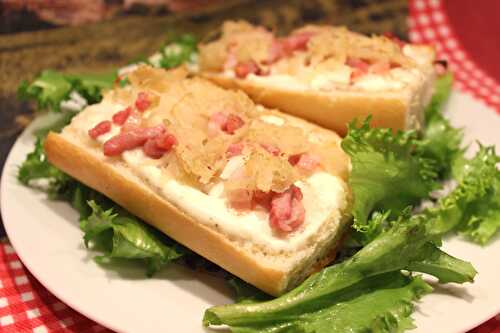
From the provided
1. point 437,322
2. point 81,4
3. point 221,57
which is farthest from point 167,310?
point 81,4

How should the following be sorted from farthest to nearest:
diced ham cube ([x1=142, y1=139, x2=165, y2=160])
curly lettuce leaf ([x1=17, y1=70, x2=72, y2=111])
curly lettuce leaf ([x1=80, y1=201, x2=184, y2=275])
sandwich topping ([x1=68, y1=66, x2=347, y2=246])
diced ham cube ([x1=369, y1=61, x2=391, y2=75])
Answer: curly lettuce leaf ([x1=17, y1=70, x2=72, y2=111]) → diced ham cube ([x1=369, y1=61, x2=391, y2=75]) → diced ham cube ([x1=142, y1=139, x2=165, y2=160]) → curly lettuce leaf ([x1=80, y1=201, x2=184, y2=275]) → sandwich topping ([x1=68, y1=66, x2=347, y2=246])

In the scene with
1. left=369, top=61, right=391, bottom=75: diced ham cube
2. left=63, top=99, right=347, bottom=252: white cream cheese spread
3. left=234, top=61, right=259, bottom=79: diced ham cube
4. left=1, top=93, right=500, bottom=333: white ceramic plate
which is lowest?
left=1, top=93, right=500, bottom=333: white ceramic plate

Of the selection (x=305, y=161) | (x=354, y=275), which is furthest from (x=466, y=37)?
(x=354, y=275)

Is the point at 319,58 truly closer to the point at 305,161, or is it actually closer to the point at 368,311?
the point at 305,161

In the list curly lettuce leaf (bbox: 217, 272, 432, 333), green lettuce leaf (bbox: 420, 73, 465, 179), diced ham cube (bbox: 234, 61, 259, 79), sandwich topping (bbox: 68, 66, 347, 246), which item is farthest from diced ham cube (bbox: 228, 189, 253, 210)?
diced ham cube (bbox: 234, 61, 259, 79)

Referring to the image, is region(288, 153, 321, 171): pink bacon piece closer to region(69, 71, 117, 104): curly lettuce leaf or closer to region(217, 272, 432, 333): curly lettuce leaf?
region(217, 272, 432, 333): curly lettuce leaf

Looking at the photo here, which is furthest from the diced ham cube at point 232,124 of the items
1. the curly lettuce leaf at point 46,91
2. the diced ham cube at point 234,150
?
the curly lettuce leaf at point 46,91

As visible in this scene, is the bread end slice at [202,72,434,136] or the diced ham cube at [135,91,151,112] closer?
the diced ham cube at [135,91,151,112]

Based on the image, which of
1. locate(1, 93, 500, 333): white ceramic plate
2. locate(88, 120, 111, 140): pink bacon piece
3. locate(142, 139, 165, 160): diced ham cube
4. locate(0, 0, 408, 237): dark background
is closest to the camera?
locate(1, 93, 500, 333): white ceramic plate
